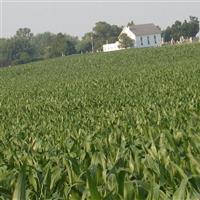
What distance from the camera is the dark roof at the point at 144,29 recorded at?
5256 inches

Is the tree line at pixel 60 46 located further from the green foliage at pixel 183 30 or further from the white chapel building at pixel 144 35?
the green foliage at pixel 183 30

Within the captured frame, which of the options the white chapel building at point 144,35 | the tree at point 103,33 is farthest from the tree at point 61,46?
the tree at point 103,33

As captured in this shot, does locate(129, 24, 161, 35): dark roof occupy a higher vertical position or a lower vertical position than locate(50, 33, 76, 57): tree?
higher

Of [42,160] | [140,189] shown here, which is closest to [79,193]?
[140,189]

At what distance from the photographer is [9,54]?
13350 centimetres

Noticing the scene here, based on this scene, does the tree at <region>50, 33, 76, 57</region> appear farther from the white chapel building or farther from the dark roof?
the dark roof

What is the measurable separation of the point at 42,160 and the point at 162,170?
1.68m

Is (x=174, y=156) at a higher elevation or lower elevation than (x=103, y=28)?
lower

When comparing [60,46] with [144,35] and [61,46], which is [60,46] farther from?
[144,35]

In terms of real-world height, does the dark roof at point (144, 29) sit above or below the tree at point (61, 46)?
above

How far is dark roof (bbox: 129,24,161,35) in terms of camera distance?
134 meters

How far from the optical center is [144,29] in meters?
136

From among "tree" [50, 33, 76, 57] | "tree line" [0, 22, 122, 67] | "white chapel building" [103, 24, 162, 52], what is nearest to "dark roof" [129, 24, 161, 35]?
"white chapel building" [103, 24, 162, 52]

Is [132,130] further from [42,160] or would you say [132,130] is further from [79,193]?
[79,193]
